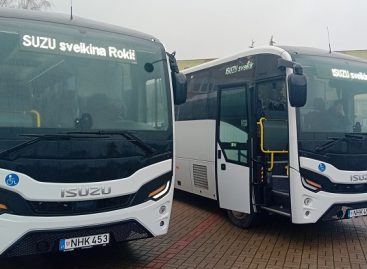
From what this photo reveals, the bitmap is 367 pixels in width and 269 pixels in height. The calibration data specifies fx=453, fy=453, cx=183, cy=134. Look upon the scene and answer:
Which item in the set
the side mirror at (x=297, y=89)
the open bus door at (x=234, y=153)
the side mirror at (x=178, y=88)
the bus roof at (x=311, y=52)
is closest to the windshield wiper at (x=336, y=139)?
the side mirror at (x=297, y=89)

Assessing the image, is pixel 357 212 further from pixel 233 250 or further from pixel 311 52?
pixel 311 52

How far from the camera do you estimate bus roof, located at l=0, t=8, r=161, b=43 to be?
4863mm

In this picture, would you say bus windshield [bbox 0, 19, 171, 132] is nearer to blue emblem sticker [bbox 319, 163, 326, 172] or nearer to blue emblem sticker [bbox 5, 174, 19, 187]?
blue emblem sticker [bbox 5, 174, 19, 187]

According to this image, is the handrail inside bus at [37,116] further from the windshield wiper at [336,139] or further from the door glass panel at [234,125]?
the windshield wiper at [336,139]

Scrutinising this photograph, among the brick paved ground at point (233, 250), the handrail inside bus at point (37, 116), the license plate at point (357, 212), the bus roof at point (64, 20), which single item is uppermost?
the bus roof at point (64, 20)

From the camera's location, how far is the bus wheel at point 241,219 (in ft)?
23.7

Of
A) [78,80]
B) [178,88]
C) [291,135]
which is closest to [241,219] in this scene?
[291,135]

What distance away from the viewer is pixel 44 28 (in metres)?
4.88

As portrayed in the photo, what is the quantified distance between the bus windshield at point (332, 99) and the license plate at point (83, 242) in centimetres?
300

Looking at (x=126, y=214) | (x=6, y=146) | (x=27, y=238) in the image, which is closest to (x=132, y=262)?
(x=126, y=214)

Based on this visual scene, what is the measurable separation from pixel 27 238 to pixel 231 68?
15.0 ft

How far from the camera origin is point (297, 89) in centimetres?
582

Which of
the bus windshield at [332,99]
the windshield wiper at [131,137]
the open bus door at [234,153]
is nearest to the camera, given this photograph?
the windshield wiper at [131,137]

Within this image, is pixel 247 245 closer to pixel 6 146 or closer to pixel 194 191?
pixel 194 191
